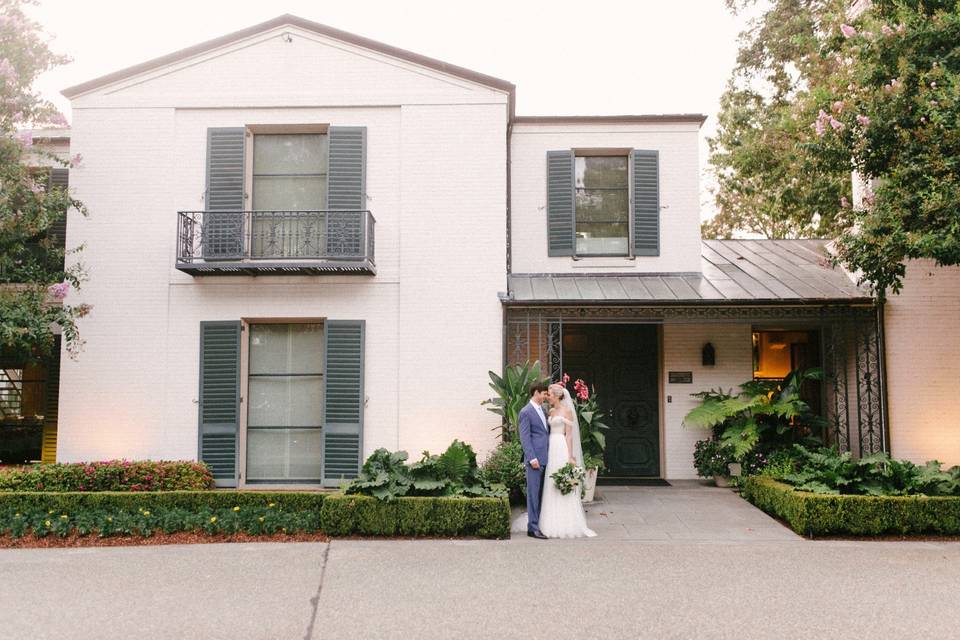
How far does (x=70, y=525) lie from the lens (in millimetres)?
8156

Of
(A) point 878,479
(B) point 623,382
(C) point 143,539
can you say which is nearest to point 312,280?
(C) point 143,539

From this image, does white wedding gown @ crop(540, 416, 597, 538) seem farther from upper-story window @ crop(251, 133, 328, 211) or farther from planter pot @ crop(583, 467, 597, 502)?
upper-story window @ crop(251, 133, 328, 211)

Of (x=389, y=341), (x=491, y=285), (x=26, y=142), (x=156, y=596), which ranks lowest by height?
(x=156, y=596)

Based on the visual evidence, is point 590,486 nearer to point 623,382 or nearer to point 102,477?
point 623,382

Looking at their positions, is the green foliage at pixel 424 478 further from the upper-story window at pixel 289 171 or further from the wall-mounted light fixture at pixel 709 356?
the wall-mounted light fixture at pixel 709 356

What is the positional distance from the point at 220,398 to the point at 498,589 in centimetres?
582

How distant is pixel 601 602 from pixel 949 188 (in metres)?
5.95

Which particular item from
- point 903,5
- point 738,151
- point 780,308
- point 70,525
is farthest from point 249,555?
point 738,151

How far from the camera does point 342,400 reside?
33.9 feet

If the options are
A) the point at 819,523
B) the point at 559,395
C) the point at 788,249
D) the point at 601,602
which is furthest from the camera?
the point at 788,249

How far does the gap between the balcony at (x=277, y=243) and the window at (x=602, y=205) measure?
358cm

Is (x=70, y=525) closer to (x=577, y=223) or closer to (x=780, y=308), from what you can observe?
(x=577, y=223)

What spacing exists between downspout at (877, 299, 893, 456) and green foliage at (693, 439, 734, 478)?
7.36ft

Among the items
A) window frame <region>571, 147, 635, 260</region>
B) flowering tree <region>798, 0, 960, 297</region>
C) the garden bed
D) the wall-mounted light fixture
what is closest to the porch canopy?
window frame <region>571, 147, 635, 260</region>
